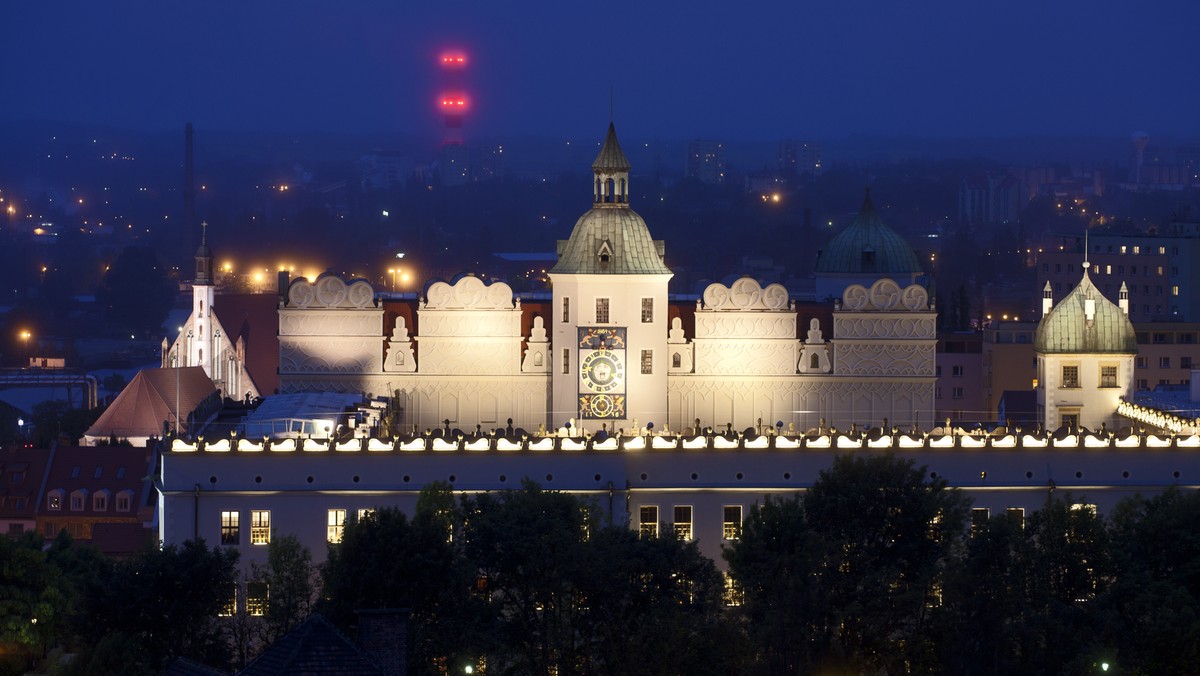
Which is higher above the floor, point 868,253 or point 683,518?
point 868,253

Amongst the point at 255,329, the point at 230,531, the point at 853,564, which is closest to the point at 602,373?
the point at 230,531

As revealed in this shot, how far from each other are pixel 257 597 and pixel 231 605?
2.69 feet

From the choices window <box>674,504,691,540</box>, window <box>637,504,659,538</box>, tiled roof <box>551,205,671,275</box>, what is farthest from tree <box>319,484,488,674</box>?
tiled roof <box>551,205,671,275</box>

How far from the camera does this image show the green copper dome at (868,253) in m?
116

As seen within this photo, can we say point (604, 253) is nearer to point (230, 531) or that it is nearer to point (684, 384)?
point (684, 384)

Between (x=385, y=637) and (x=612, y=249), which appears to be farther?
(x=612, y=249)

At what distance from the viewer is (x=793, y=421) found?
306ft

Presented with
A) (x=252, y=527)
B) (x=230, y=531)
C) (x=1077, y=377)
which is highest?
(x=1077, y=377)

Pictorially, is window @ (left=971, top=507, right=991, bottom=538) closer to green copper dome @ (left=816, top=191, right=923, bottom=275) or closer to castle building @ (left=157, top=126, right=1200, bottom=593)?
castle building @ (left=157, top=126, right=1200, bottom=593)

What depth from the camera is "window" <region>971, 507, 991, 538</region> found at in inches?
2950

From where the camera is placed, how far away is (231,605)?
73.5 meters

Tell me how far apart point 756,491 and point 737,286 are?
15.7 m

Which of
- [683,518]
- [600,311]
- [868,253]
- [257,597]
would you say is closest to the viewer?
[257,597]

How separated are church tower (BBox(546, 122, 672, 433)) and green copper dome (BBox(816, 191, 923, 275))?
26247 mm
